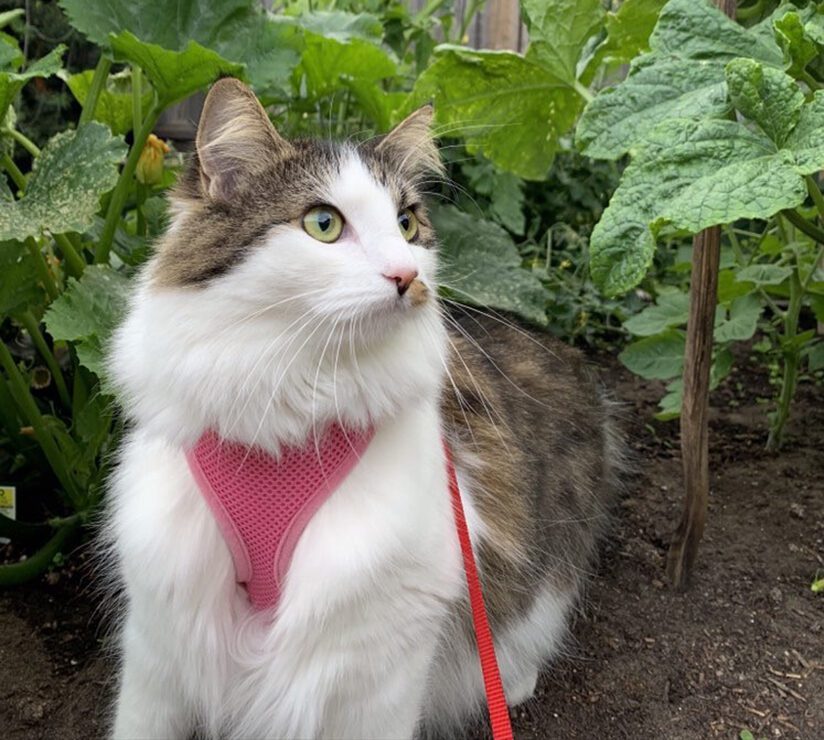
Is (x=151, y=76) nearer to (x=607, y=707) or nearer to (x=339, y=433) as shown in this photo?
(x=339, y=433)

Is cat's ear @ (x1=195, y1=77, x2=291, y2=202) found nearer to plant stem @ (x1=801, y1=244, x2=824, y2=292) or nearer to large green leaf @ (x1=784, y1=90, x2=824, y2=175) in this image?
large green leaf @ (x1=784, y1=90, x2=824, y2=175)

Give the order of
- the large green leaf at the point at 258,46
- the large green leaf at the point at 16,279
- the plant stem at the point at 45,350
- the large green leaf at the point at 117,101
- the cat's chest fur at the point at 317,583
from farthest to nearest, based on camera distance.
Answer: the large green leaf at the point at 117,101
the plant stem at the point at 45,350
the large green leaf at the point at 258,46
the large green leaf at the point at 16,279
the cat's chest fur at the point at 317,583

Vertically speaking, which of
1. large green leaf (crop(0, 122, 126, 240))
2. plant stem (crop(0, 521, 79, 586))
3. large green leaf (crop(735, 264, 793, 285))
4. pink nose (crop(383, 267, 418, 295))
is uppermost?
→ large green leaf (crop(0, 122, 126, 240))

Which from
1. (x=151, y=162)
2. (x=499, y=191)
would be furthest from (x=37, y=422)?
(x=499, y=191)

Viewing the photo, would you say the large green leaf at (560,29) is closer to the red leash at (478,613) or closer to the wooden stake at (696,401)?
the wooden stake at (696,401)

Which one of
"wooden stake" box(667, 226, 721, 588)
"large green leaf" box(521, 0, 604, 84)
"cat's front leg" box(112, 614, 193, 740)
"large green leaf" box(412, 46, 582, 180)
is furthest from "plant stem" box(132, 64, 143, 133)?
"wooden stake" box(667, 226, 721, 588)

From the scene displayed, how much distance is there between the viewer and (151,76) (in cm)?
154

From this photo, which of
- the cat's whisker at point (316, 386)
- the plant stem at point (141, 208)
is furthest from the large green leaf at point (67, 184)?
the cat's whisker at point (316, 386)

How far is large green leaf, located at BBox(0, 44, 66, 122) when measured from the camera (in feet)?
4.64

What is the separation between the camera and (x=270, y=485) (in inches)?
46.0

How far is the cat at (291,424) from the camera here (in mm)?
1062

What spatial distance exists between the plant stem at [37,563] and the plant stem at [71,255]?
0.57 meters

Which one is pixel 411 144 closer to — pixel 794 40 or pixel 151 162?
pixel 794 40

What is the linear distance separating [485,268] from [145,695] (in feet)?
4.07
